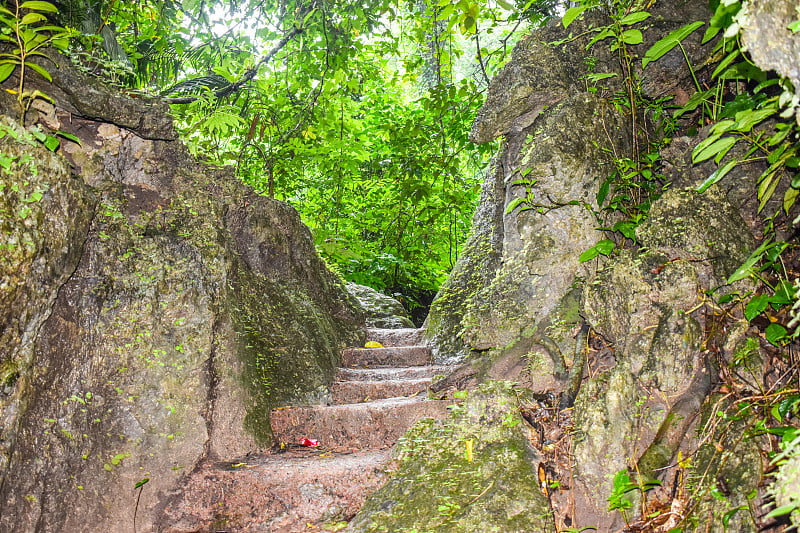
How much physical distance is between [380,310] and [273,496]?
5.22 meters

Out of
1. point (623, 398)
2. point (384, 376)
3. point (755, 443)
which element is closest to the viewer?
point (755, 443)

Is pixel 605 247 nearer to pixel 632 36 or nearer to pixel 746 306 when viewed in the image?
pixel 746 306

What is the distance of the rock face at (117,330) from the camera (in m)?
3.14

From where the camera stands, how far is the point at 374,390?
5.27 meters

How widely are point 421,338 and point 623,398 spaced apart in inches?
157

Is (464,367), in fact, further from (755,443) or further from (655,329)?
(755,443)

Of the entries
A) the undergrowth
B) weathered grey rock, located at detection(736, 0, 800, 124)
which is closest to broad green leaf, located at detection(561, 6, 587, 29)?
the undergrowth

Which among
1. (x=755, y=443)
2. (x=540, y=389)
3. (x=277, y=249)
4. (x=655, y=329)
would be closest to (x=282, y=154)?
(x=277, y=249)

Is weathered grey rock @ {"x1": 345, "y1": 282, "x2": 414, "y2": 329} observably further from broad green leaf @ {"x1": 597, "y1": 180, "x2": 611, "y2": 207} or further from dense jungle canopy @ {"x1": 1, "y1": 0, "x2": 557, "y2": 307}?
broad green leaf @ {"x1": 597, "y1": 180, "x2": 611, "y2": 207}

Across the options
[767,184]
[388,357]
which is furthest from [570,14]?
[388,357]

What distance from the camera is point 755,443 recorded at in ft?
8.55

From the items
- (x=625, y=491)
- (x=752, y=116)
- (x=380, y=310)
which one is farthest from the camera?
(x=380, y=310)

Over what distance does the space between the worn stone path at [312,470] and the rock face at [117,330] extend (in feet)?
0.63

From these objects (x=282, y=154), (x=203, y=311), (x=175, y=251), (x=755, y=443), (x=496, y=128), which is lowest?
(x=755, y=443)
